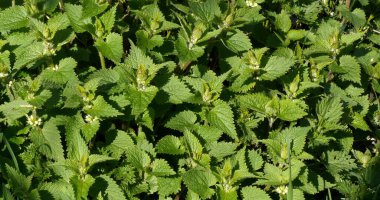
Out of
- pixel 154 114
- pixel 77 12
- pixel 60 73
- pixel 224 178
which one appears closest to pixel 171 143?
pixel 154 114

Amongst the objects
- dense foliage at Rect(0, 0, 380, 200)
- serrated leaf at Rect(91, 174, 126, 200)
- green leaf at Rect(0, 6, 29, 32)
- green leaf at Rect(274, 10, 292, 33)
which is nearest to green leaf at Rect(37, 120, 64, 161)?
dense foliage at Rect(0, 0, 380, 200)

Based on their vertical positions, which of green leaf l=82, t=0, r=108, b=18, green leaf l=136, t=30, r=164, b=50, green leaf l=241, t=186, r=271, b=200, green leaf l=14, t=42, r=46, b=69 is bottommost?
green leaf l=241, t=186, r=271, b=200

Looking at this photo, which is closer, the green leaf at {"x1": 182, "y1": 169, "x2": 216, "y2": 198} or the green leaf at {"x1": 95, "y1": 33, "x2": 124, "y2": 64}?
the green leaf at {"x1": 182, "y1": 169, "x2": 216, "y2": 198}

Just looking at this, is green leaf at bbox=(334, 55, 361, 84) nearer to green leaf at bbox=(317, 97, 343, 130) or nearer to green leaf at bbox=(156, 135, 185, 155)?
green leaf at bbox=(317, 97, 343, 130)

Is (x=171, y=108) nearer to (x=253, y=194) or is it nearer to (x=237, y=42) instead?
(x=237, y=42)

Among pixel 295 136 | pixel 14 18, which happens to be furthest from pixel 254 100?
pixel 14 18

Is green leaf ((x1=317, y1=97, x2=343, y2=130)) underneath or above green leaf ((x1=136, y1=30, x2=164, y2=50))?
underneath

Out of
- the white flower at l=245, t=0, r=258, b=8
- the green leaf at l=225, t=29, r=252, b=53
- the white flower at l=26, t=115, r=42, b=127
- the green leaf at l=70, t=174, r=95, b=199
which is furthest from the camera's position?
the white flower at l=245, t=0, r=258, b=8
